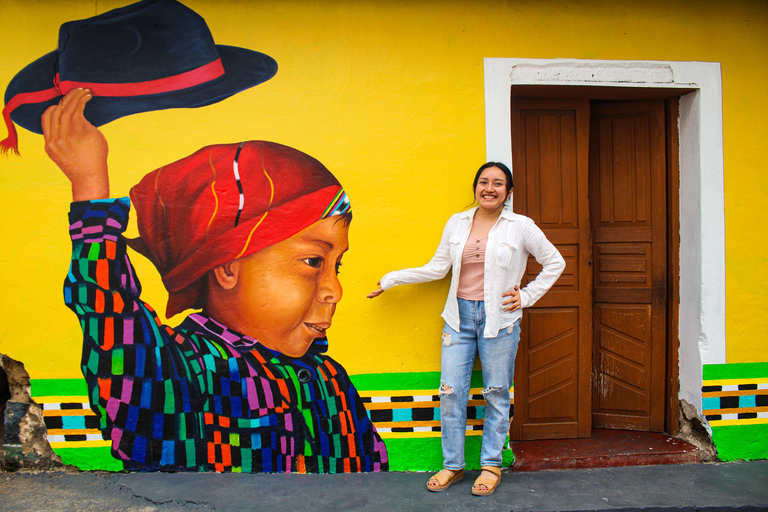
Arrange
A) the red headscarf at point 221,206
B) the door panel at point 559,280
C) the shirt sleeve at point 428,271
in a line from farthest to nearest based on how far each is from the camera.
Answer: the door panel at point 559,280 → the red headscarf at point 221,206 → the shirt sleeve at point 428,271

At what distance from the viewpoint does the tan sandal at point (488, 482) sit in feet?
9.18

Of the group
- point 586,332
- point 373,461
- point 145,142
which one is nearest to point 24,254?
point 145,142

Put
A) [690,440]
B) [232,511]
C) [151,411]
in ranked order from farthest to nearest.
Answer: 1. [690,440]
2. [151,411]
3. [232,511]

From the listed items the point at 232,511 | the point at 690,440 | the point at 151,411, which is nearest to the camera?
the point at 232,511

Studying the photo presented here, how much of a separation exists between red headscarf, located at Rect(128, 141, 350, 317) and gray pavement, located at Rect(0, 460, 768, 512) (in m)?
1.12

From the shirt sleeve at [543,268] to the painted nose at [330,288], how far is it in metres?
1.18

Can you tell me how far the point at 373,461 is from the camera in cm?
312

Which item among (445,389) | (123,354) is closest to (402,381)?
(445,389)

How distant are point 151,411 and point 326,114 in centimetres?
227

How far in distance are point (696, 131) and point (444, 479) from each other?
9.43ft

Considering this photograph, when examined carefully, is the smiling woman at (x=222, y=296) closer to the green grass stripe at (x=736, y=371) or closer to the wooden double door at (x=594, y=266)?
the wooden double door at (x=594, y=266)

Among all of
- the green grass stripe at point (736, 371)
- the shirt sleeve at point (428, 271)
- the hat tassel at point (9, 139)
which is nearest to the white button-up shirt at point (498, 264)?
the shirt sleeve at point (428, 271)

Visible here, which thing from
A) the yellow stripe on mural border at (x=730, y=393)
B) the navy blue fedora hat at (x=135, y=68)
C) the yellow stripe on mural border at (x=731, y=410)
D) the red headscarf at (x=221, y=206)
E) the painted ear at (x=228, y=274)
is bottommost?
the yellow stripe on mural border at (x=731, y=410)

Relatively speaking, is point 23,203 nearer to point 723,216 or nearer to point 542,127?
point 542,127
